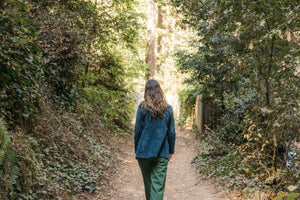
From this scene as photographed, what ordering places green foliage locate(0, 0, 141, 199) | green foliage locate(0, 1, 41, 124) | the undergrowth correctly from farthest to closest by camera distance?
the undergrowth < green foliage locate(0, 1, 41, 124) < green foliage locate(0, 0, 141, 199)

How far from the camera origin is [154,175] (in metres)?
4.36

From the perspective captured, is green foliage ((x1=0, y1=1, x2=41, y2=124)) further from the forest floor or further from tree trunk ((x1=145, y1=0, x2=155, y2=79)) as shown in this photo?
tree trunk ((x1=145, y1=0, x2=155, y2=79))

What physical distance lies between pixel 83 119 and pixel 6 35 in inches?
185

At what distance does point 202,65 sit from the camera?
11.8 m

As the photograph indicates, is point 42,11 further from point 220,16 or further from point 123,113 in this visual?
point 123,113

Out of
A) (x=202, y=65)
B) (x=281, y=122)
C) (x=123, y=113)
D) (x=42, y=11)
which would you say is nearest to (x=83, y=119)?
(x=42, y=11)

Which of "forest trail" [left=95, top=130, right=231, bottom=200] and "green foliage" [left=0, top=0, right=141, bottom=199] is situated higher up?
"green foliage" [left=0, top=0, right=141, bottom=199]

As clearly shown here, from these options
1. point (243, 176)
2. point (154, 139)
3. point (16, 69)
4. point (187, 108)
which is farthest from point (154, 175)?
point (187, 108)

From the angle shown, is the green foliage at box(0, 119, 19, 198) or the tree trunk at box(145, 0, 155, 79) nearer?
the green foliage at box(0, 119, 19, 198)

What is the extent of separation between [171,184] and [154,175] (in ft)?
12.6

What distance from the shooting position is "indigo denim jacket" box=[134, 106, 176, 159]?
4.33 metres

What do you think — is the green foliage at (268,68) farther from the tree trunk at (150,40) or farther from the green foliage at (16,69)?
the tree trunk at (150,40)

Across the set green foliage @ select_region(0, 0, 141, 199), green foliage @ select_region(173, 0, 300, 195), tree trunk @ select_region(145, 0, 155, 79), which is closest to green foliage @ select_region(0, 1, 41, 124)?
green foliage @ select_region(0, 0, 141, 199)

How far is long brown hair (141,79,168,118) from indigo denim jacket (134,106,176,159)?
0.06m
